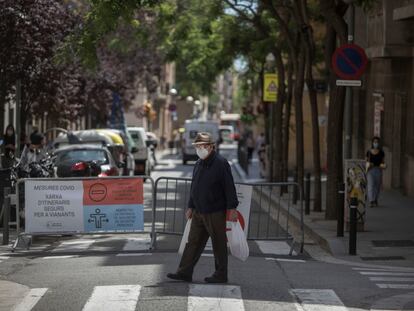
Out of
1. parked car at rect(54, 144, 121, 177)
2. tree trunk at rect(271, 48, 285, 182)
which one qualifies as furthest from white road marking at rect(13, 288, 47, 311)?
tree trunk at rect(271, 48, 285, 182)

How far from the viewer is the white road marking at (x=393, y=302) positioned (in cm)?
1048

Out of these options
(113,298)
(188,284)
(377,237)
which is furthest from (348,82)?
(113,298)

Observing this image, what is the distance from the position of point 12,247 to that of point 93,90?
80.4 ft

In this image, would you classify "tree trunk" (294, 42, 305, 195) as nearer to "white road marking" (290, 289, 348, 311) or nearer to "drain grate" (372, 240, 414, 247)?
"drain grate" (372, 240, 414, 247)

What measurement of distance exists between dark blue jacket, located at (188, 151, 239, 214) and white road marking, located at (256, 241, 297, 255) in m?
3.68

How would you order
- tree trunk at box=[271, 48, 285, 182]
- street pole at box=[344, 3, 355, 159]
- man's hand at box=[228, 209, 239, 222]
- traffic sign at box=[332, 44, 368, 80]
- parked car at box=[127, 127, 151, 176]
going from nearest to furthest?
man's hand at box=[228, 209, 239, 222] < traffic sign at box=[332, 44, 368, 80] < street pole at box=[344, 3, 355, 159] < tree trunk at box=[271, 48, 285, 182] < parked car at box=[127, 127, 151, 176]

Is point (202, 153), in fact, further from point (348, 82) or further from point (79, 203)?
point (348, 82)

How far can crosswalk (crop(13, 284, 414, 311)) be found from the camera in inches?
404

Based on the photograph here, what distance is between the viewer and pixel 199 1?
30859 mm

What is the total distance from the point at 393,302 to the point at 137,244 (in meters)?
6.18

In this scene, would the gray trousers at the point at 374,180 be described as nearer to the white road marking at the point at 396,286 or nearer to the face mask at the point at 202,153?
the white road marking at the point at 396,286

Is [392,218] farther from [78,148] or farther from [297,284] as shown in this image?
[297,284]

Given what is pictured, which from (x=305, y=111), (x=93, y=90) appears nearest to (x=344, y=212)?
(x=93, y=90)

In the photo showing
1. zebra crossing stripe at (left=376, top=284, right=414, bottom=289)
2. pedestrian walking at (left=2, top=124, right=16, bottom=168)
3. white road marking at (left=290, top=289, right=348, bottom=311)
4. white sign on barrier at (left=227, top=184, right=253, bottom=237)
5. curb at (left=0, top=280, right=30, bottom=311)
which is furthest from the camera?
pedestrian walking at (left=2, top=124, right=16, bottom=168)
